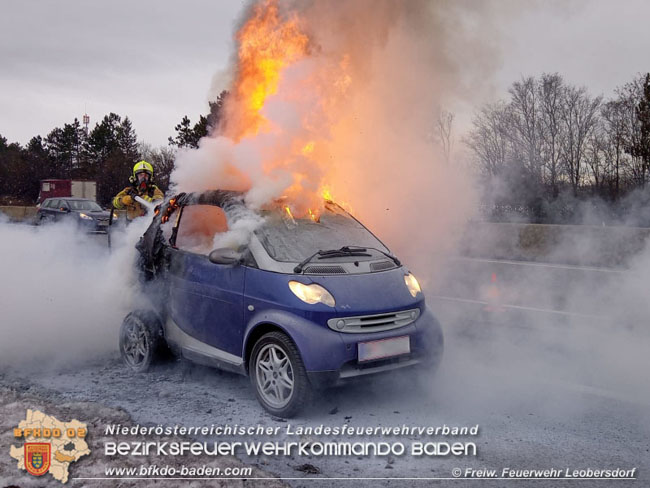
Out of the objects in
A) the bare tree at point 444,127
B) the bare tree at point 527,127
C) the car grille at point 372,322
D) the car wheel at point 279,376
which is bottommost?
the car wheel at point 279,376

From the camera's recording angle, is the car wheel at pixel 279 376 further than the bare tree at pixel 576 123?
No

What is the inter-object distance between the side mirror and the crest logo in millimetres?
1814

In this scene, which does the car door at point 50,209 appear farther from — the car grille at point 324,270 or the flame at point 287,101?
the car grille at point 324,270

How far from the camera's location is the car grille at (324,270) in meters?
4.71

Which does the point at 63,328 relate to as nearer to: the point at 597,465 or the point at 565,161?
the point at 597,465

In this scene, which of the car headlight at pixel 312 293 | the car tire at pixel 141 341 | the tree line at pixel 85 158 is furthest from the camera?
the tree line at pixel 85 158

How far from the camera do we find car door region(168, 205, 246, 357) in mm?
4910

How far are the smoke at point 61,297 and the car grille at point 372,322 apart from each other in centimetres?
257

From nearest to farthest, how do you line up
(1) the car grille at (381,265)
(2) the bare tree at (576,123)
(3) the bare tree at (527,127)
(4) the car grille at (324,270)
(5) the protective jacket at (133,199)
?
(4) the car grille at (324,270) → (1) the car grille at (381,265) → (5) the protective jacket at (133,199) → (3) the bare tree at (527,127) → (2) the bare tree at (576,123)

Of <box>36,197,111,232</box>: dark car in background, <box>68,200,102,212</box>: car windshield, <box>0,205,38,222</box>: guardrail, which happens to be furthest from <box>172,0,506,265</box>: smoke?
<box>0,205,38,222</box>: guardrail

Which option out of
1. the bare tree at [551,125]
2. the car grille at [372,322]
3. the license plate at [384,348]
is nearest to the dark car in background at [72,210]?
the bare tree at [551,125]

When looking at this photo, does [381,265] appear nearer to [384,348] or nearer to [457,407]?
[384,348]

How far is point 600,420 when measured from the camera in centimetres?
443

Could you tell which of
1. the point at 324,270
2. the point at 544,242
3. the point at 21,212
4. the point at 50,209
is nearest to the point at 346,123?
the point at 324,270
